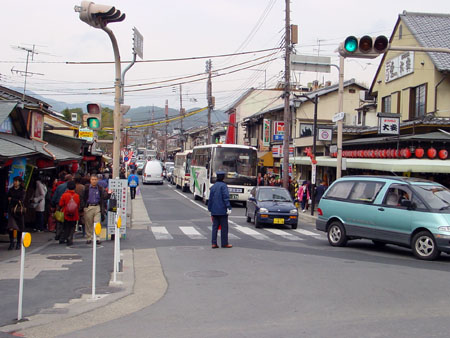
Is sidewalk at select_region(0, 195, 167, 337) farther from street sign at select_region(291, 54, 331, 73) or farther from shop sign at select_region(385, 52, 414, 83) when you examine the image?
shop sign at select_region(385, 52, 414, 83)

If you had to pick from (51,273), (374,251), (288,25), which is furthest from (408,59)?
(51,273)

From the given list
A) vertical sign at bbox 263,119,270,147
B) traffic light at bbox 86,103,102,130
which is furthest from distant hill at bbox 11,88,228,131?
traffic light at bbox 86,103,102,130

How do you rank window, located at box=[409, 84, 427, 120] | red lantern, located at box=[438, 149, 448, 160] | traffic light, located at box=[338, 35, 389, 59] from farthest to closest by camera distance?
window, located at box=[409, 84, 427, 120], red lantern, located at box=[438, 149, 448, 160], traffic light, located at box=[338, 35, 389, 59]

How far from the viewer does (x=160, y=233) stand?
16203mm

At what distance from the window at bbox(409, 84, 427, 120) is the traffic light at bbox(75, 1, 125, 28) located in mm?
17079

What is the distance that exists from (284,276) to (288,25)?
66.6 feet

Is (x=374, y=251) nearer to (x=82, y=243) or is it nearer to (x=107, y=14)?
(x=82, y=243)

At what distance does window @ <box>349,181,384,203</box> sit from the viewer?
12.6 metres

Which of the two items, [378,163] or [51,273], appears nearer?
[51,273]

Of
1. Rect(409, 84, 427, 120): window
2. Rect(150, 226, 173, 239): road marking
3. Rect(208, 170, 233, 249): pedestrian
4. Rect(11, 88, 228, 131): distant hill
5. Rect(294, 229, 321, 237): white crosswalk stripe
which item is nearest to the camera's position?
Rect(208, 170, 233, 249): pedestrian

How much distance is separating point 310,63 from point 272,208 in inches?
442

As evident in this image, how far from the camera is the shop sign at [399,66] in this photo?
24734 millimetres

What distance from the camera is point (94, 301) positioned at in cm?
728

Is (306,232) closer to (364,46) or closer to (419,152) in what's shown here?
(419,152)
